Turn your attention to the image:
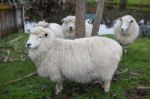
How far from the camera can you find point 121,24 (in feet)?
31.2

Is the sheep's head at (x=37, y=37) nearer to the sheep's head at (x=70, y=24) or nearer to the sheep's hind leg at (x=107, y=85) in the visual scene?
the sheep's hind leg at (x=107, y=85)

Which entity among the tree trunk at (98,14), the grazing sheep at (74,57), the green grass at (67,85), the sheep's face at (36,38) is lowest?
the green grass at (67,85)

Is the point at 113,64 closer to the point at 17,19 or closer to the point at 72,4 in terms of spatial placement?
the point at 17,19

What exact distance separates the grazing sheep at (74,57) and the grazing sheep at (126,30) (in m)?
3.64

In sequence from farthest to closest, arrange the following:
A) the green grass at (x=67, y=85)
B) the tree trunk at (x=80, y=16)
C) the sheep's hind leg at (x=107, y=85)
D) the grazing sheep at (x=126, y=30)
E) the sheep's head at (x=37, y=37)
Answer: the grazing sheep at (x=126, y=30) → the tree trunk at (x=80, y=16) → the green grass at (x=67, y=85) → the sheep's hind leg at (x=107, y=85) → the sheep's head at (x=37, y=37)

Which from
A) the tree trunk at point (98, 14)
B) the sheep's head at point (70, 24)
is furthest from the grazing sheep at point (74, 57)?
the sheep's head at point (70, 24)

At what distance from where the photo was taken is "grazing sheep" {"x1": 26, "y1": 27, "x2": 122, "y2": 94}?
18.4ft

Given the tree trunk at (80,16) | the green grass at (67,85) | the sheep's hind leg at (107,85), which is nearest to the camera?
the sheep's hind leg at (107,85)

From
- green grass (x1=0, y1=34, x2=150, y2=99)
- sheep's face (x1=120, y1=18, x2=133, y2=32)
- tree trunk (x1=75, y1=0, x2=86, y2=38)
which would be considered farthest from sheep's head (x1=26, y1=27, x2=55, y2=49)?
sheep's face (x1=120, y1=18, x2=133, y2=32)

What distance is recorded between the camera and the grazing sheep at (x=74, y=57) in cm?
561

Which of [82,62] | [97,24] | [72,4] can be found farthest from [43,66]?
[72,4]

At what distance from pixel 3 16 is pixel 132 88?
27.7 ft

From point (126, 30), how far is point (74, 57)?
4.18 m

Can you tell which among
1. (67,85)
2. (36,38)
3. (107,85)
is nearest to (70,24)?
(67,85)
